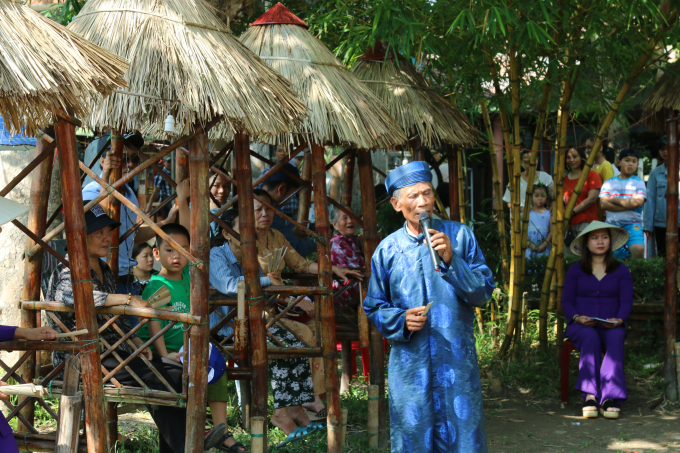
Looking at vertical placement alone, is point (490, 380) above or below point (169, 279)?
below

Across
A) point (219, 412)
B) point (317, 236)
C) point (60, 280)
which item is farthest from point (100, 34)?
point (219, 412)

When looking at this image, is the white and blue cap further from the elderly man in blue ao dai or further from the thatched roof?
the thatched roof

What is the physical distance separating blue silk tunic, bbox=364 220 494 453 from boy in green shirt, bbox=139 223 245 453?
135cm

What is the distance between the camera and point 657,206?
7.26 metres

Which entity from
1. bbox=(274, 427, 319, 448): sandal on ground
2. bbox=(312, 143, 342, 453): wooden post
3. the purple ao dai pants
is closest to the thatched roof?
bbox=(312, 143, 342, 453): wooden post

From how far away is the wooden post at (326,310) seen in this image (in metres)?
4.43

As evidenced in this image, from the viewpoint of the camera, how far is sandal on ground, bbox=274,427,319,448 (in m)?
4.65

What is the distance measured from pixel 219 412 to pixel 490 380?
2.73 metres

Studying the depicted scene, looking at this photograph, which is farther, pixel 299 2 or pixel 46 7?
pixel 46 7

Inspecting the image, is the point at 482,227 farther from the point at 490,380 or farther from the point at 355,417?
the point at 355,417

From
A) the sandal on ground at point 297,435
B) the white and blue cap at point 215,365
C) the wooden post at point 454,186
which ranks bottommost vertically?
Result: the sandal on ground at point 297,435

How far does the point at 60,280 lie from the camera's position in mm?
3930

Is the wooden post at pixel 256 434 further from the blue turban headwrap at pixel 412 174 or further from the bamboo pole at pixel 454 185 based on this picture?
the bamboo pole at pixel 454 185

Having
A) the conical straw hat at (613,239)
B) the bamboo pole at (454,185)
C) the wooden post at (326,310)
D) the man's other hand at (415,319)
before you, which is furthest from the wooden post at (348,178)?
the man's other hand at (415,319)
